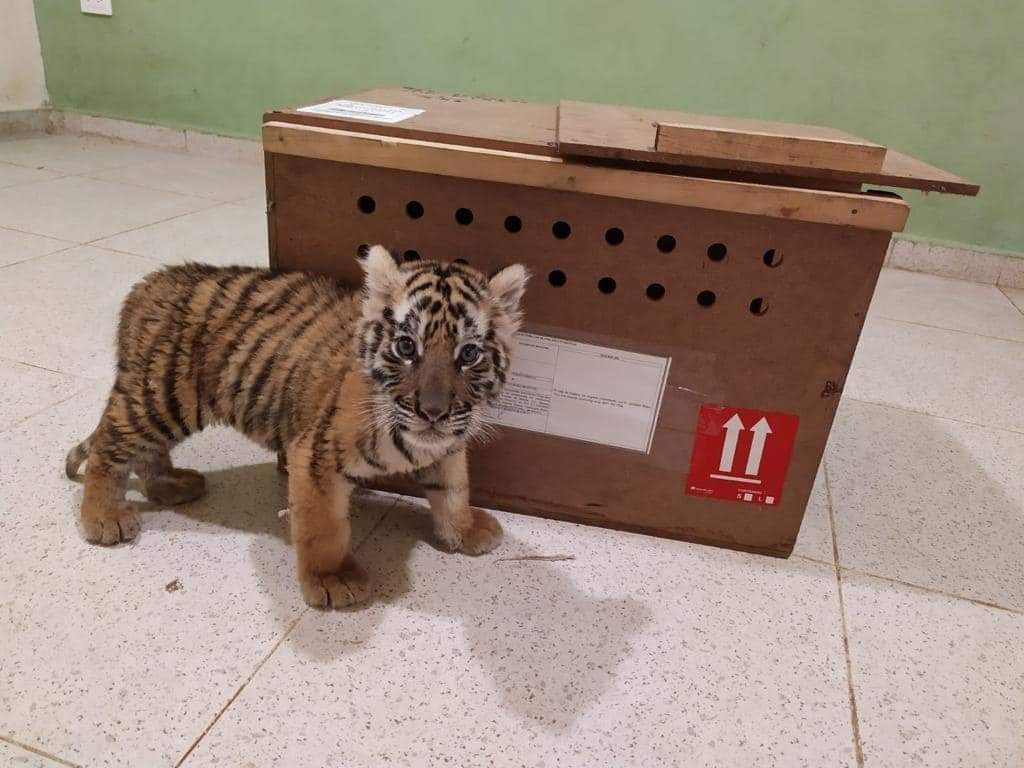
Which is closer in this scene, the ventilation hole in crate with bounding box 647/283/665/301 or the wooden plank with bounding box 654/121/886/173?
the wooden plank with bounding box 654/121/886/173

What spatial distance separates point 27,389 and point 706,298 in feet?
4.66

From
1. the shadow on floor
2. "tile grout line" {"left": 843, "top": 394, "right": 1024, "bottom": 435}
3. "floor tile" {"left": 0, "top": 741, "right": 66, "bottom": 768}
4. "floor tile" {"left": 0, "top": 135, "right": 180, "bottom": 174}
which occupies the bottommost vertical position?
the shadow on floor

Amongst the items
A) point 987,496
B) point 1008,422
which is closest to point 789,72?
point 1008,422

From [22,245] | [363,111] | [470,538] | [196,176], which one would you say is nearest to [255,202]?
[196,176]

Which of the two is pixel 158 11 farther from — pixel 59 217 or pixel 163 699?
pixel 163 699

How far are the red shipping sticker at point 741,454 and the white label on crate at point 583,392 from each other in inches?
3.8

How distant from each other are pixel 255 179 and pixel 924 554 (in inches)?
125

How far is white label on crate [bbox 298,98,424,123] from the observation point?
118cm


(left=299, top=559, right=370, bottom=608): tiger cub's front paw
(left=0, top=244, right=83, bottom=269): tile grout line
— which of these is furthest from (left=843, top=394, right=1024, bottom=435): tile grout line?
(left=0, top=244, right=83, bottom=269): tile grout line

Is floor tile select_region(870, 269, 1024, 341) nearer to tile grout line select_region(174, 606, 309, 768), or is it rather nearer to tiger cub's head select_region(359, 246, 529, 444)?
tiger cub's head select_region(359, 246, 529, 444)

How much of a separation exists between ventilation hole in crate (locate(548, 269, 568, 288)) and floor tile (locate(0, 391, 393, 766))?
52cm

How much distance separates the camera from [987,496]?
1559 millimetres

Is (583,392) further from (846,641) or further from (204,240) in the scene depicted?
(204,240)

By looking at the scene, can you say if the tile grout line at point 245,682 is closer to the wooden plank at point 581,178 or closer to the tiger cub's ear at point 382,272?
the tiger cub's ear at point 382,272
